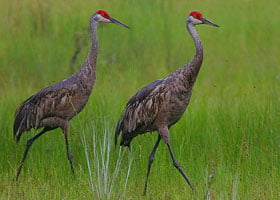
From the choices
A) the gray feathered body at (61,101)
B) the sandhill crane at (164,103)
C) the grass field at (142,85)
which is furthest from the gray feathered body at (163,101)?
the gray feathered body at (61,101)

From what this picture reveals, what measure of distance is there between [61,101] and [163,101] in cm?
113

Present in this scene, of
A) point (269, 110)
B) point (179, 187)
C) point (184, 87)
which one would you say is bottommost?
point (179, 187)

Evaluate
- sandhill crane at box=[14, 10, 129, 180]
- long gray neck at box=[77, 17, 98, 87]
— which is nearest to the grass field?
sandhill crane at box=[14, 10, 129, 180]

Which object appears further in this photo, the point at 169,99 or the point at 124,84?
the point at 124,84

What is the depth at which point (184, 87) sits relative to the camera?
20.6ft

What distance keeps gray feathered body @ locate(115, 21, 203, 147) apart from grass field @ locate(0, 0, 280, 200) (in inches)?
14.0

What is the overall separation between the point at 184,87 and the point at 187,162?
1003 mm

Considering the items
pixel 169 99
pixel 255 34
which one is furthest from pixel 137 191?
pixel 255 34

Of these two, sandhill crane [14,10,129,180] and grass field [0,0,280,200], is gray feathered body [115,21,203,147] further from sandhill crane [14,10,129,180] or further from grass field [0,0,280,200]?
sandhill crane [14,10,129,180]

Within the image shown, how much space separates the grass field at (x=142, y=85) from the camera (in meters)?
6.30

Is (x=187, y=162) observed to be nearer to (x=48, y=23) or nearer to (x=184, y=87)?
(x=184, y=87)

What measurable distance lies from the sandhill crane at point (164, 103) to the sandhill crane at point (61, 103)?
1.70ft

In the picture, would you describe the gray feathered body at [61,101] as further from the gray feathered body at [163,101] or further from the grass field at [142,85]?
the gray feathered body at [163,101]

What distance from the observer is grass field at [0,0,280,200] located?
6.30 m
